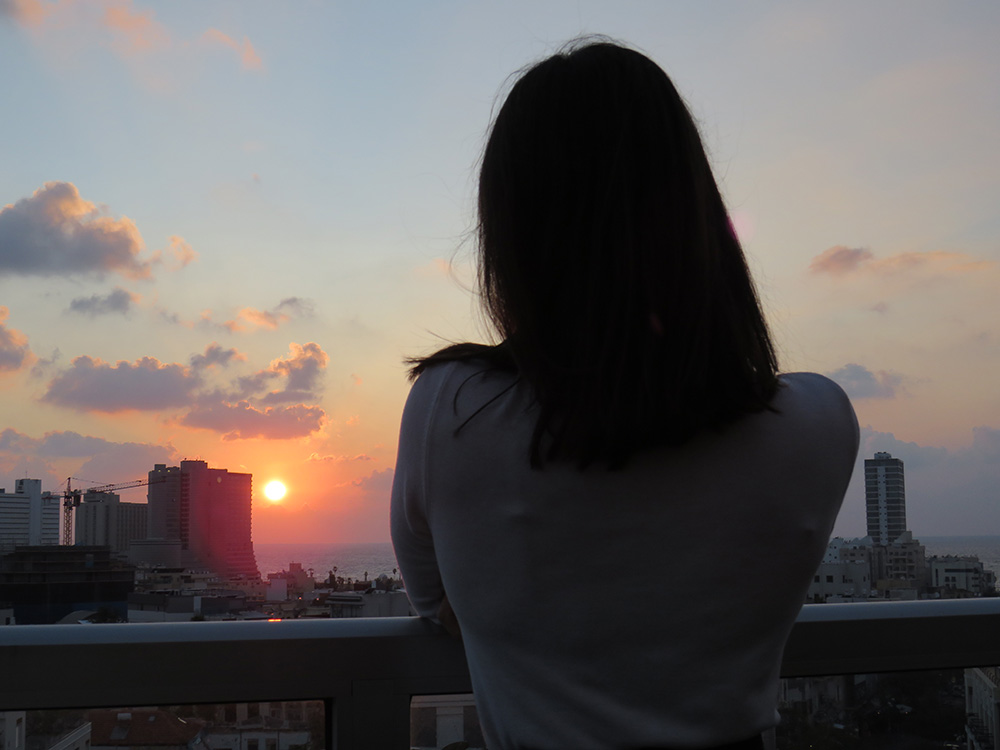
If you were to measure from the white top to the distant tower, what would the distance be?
8.10 ft

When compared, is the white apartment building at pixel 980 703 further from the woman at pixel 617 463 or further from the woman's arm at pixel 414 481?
the woman's arm at pixel 414 481

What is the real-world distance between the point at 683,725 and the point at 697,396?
30cm

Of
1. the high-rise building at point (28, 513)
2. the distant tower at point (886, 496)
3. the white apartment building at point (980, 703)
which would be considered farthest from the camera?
the high-rise building at point (28, 513)

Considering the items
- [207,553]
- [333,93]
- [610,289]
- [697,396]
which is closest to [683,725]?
[697,396]

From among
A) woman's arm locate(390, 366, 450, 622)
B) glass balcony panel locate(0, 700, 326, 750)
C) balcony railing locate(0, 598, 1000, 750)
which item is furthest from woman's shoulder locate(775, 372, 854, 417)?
glass balcony panel locate(0, 700, 326, 750)

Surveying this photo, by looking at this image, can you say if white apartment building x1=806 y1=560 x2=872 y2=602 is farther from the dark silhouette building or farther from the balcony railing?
the dark silhouette building

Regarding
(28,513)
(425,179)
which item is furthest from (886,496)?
(28,513)

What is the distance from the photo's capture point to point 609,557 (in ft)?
2.19

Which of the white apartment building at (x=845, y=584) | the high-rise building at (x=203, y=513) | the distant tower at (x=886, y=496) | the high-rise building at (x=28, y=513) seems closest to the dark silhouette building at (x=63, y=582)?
the white apartment building at (x=845, y=584)

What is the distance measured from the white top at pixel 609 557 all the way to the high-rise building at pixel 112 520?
40.9 feet

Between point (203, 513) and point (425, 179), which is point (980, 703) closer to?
point (425, 179)

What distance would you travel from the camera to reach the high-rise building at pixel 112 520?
1233 cm

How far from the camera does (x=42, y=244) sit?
556 inches

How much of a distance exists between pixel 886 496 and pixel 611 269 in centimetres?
329
